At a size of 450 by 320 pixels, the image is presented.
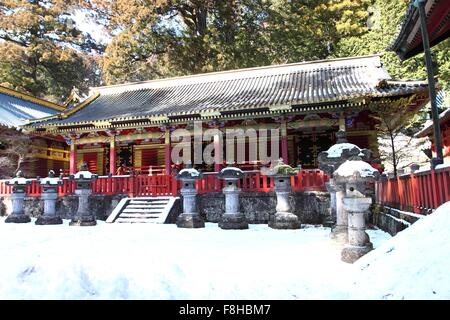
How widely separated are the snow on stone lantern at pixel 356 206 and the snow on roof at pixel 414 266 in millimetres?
821

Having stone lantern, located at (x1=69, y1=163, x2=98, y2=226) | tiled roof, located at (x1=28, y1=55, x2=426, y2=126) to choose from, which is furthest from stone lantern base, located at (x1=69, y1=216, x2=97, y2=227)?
tiled roof, located at (x1=28, y1=55, x2=426, y2=126)

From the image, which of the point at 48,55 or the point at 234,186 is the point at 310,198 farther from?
the point at 48,55

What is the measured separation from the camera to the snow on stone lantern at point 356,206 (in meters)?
5.71

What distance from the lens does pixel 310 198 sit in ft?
37.5

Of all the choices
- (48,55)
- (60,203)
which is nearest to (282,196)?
(60,203)

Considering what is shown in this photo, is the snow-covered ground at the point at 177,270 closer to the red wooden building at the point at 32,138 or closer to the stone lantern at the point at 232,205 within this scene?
the stone lantern at the point at 232,205

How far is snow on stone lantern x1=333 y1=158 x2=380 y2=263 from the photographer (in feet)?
18.7

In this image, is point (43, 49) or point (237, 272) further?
point (43, 49)

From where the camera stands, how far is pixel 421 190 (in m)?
6.09

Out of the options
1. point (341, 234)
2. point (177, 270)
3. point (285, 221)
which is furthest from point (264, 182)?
point (177, 270)

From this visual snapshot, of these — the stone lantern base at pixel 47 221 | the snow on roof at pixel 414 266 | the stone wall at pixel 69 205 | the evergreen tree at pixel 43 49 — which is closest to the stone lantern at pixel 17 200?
the stone lantern base at pixel 47 221

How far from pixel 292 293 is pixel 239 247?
10.7 feet

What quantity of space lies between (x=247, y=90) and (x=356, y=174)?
11330 mm

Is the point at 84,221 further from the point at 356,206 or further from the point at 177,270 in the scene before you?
the point at 356,206
